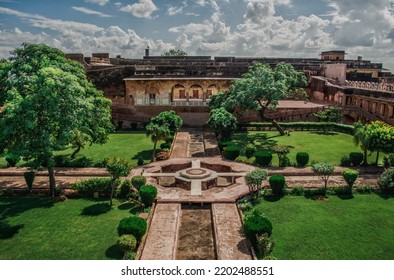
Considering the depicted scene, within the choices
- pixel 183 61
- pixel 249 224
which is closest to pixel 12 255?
pixel 249 224

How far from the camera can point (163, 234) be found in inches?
505

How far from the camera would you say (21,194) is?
16906 mm

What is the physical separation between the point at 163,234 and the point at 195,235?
1.22m

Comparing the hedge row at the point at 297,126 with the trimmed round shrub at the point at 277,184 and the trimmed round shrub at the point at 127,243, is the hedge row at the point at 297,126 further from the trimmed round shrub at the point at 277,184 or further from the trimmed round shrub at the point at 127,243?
the trimmed round shrub at the point at 127,243

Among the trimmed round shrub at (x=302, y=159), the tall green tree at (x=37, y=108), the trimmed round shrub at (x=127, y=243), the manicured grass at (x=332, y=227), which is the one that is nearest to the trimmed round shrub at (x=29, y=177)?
the tall green tree at (x=37, y=108)

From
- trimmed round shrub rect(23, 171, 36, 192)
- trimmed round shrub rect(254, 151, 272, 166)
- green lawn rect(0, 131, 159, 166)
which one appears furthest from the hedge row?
trimmed round shrub rect(23, 171, 36, 192)

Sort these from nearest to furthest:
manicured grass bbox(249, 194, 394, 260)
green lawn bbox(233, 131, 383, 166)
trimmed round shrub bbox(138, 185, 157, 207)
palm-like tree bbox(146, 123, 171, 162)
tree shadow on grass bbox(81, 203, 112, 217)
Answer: manicured grass bbox(249, 194, 394, 260) → tree shadow on grass bbox(81, 203, 112, 217) → trimmed round shrub bbox(138, 185, 157, 207) → palm-like tree bbox(146, 123, 171, 162) → green lawn bbox(233, 131, 383, 166)

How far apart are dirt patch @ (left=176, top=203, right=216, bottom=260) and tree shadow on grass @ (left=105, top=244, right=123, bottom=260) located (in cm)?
187

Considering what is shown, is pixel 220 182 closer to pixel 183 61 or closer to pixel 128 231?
pixel 128 231

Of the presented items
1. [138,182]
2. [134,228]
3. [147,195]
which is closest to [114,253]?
[134,228]

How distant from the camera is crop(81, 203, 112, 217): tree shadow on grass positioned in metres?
14.7

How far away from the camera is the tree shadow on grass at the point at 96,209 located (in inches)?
580

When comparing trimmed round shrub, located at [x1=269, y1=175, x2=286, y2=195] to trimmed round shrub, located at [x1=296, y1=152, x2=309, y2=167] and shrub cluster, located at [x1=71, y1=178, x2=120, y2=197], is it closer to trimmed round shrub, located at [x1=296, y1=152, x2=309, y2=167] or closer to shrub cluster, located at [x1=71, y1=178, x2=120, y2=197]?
trimmed round shrub, located at [x1=296, y1=152, x2=309, y2=167]

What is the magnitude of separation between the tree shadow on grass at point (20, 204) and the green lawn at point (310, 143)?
42.3ft
